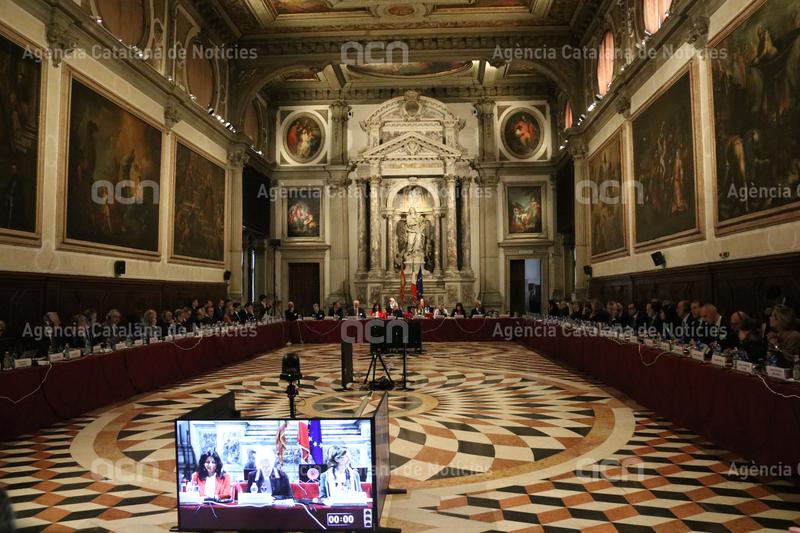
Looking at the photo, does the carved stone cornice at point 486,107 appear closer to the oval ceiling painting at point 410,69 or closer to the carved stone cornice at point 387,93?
the carved stone cornice at point 387,93

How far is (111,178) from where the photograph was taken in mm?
11023

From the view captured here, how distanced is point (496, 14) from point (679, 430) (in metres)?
14.5

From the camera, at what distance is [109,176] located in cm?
1094

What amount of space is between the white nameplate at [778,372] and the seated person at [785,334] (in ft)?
1.70

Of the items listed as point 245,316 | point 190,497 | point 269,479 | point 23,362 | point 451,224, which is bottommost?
point 190,497

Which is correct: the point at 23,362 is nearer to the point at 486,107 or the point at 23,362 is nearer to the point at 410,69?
the point at 410,69

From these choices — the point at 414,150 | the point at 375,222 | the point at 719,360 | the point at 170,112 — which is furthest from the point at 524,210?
the point at 719,360

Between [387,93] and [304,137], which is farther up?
[387,93]

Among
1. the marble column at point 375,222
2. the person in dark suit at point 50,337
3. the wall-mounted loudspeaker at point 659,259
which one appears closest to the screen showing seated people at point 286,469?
the person in dark suit at point 50,337

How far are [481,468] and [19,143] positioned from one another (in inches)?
328

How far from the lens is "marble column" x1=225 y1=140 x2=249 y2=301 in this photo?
57.6 feet

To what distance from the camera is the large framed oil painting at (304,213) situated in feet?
75.5

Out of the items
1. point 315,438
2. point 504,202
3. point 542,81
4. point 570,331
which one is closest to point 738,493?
point 315,438

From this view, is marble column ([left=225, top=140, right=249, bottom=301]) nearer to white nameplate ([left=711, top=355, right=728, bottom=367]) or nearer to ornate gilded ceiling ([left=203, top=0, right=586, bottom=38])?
ornate gilded ceiling ([left=203, top=0, right=586, bottom=38])
